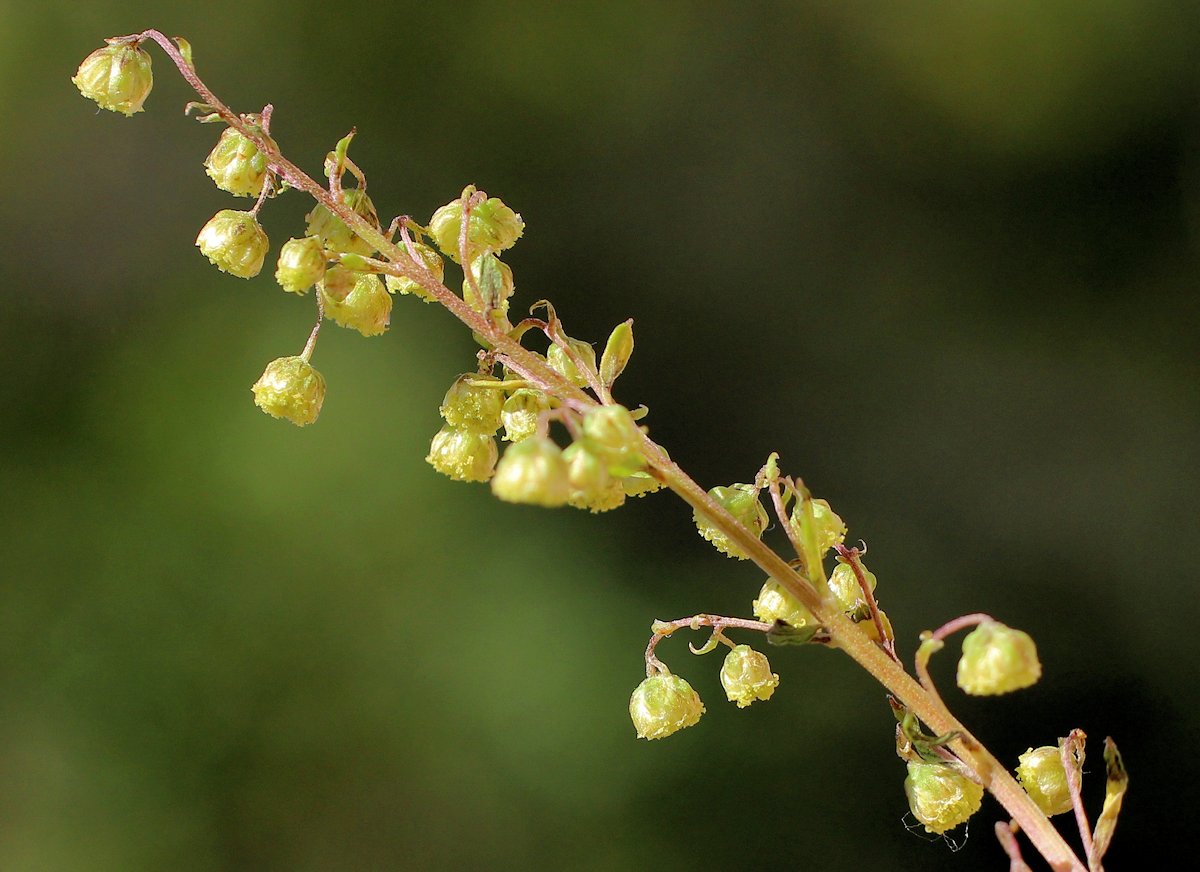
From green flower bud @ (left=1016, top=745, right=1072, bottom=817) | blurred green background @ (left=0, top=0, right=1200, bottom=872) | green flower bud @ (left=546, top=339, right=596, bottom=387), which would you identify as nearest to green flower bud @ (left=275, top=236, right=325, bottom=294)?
green flower bud @ (left=546, top=339, right=596, bottom=387)

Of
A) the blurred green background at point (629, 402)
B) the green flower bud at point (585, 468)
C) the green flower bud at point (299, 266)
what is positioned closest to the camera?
the green flower bud at point (585, 468)

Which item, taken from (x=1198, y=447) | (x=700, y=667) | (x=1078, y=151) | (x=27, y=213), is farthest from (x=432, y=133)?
(x=1198, y=447)

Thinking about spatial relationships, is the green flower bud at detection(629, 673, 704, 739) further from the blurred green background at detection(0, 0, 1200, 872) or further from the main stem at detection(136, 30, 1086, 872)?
the blurred green background at detection(0, 0, 1200, 872)

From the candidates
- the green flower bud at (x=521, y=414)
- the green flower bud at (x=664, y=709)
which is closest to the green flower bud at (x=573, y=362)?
the green flower bud at (x=521, y=414)

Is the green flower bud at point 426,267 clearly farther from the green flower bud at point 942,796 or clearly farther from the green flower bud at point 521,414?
the green flower bud at point 942,796

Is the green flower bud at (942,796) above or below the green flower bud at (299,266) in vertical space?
below

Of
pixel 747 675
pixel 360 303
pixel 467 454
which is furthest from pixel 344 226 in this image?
pixel 747 675
